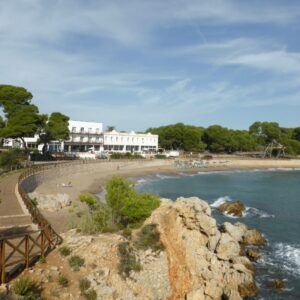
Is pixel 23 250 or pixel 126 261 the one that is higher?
pixel 23 250

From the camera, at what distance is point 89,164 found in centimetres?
7250

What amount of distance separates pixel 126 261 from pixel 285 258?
48.9 ft

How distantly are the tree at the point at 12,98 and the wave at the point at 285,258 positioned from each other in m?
52.7

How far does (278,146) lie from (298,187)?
2911 inches

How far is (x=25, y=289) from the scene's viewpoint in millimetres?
13555

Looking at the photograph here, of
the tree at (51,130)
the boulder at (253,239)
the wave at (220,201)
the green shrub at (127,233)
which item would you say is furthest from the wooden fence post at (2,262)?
the tree at (51,130)

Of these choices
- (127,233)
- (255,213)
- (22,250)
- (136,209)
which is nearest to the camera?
(22,250)

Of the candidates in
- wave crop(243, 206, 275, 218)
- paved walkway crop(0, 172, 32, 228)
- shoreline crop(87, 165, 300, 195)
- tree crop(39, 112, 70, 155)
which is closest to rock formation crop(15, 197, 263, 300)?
paved walkway crop(0, 172, 32, 228)

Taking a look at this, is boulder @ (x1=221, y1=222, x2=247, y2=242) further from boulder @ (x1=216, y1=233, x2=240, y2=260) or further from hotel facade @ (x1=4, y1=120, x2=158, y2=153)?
hotel facade @ (x1=4, y1=120, x2=158, y2=153)

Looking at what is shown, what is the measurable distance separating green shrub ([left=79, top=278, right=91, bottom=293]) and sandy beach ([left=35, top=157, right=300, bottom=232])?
32.6 ft

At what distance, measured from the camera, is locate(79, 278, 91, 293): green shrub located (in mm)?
15457

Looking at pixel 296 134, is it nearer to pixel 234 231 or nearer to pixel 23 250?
pixel 234 231

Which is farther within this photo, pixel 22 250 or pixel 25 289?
pixel 22 250

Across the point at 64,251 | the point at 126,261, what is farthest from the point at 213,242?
the point at 64,251
